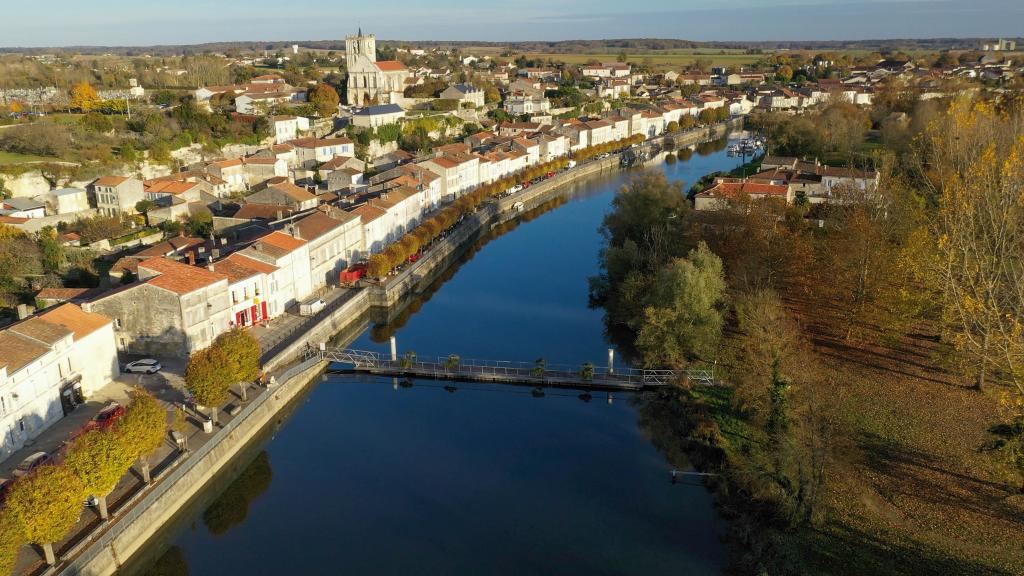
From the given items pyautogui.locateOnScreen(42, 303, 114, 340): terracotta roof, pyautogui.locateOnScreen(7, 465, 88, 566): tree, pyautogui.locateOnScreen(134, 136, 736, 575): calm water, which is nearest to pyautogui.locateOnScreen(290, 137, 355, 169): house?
pyautogui.locateOnScreen(134, 136, 736, 575): calm water

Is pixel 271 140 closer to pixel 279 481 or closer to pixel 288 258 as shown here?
pixel 288 258

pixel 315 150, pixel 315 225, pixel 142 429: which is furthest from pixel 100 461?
pixel 315 150

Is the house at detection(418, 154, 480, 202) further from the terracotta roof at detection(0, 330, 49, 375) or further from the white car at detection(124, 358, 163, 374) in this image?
the terracotta roof at detection(0, 330, 49, 375)

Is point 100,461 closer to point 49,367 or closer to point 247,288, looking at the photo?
point 49,367

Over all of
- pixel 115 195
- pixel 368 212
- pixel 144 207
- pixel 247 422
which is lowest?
pixel 247 422

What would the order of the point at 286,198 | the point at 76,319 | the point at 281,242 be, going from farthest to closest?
1. the point at 286,198
2. the point at 281,242
3. the point at 76,319
